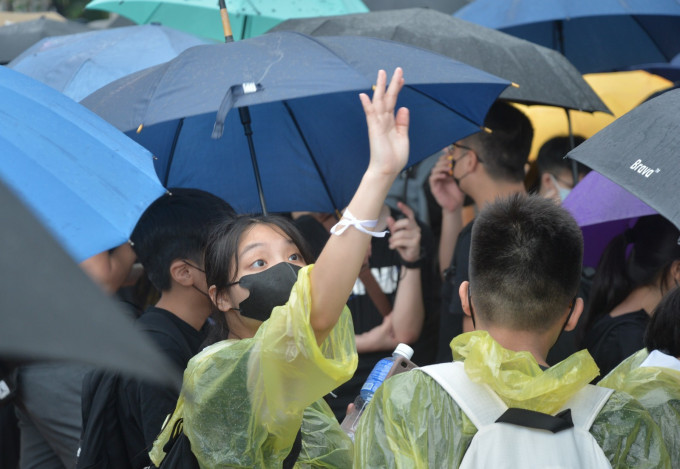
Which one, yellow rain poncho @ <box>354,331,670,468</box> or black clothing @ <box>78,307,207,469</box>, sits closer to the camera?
yellow rain poncho @ <box>354,331,670,468</box>

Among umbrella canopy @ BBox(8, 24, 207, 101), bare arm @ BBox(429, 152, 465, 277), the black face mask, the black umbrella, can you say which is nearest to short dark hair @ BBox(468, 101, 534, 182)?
bare arm @ BBox(429, 152, 465, 277)

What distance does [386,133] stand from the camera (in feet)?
7.15

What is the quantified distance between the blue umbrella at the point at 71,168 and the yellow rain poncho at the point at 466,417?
753 mm

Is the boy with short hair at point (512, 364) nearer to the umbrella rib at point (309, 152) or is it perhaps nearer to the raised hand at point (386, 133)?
the raised hand at point (386, 133)

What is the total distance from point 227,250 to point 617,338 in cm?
164

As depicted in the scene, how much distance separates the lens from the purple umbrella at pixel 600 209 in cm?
343

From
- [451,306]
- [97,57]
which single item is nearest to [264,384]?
[451,306]

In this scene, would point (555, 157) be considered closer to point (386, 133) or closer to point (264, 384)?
point (386, 133)

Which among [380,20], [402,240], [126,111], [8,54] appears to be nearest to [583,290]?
[402,240]

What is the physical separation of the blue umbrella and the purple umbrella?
65.4 inches

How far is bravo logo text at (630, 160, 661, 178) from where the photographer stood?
228 cm

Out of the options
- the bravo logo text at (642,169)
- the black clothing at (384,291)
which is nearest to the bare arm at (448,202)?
the black clothing at (384,291)

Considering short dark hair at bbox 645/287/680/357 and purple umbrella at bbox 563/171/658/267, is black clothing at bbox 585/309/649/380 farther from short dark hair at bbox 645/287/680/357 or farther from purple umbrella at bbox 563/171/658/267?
short dark hair at bbox 645/287/680/357

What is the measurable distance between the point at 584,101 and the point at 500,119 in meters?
0.42
